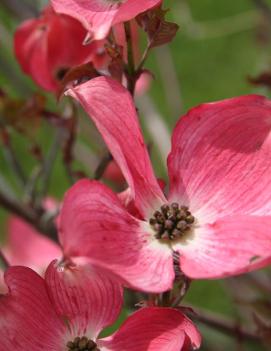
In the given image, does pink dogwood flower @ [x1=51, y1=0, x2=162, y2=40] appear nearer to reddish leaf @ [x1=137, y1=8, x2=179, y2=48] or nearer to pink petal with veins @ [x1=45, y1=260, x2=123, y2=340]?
reddish leaf @ [x1=137, y1=8, x2=179, y2=48]

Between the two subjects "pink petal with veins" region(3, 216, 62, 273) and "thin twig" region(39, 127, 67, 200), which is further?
"pink petal with veins" region(3, 216, 62, 273)

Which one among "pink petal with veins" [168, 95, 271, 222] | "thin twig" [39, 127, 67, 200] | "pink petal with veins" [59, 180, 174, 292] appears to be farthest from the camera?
"thin twig" [39, 127, 67, 200]

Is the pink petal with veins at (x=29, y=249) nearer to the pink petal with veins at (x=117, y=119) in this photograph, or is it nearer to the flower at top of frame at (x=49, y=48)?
the flower at top of frame at (x=49, y=48)

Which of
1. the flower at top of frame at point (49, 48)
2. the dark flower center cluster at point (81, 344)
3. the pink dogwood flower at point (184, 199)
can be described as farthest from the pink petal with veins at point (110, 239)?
the flower at top of frame at point (49, 48)

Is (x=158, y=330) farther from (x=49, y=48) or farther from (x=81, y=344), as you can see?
(x=49, y=48)

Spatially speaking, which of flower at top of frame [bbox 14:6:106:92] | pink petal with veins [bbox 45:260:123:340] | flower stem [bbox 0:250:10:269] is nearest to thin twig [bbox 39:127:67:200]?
flower at top of frame [bbox 14:6:106:92]

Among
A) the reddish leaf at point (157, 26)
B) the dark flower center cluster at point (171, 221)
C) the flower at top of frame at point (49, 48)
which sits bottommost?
the dark flower center cluster at point (171, 221)

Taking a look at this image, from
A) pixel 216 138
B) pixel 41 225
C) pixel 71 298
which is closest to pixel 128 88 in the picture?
pixel 216 138
